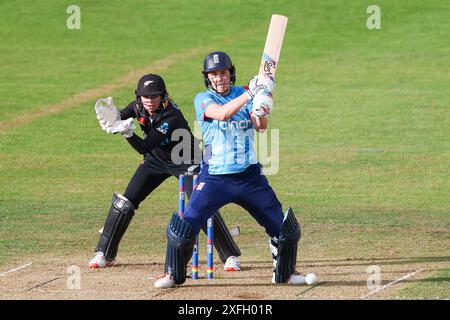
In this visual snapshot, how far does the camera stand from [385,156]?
797 inches

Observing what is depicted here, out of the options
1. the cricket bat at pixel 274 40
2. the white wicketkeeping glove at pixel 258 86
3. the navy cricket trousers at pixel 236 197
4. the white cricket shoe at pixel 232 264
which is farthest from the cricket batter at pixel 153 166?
the white wicketkeeping glove at pixel 258 86

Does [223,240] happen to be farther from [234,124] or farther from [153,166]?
[234,124]

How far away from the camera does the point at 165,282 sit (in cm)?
1177

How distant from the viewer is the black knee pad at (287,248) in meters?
11.7

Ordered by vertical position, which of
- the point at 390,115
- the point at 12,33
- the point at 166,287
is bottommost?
the point at 166,287

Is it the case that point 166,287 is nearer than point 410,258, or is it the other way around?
point 166,287

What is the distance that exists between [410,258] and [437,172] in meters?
6.03

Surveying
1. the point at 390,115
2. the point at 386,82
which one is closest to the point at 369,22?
the point at 386,82

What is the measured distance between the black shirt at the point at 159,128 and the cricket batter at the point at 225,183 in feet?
2.98

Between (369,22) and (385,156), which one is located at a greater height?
(369,22)

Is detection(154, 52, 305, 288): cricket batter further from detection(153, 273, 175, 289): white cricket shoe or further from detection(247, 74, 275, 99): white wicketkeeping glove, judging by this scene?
detection(247, 74, 275, 99): white wicketkeeping glove

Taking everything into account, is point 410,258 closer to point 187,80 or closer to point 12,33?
point 187,80

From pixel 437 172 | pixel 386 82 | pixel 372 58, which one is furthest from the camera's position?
pixel 372 58

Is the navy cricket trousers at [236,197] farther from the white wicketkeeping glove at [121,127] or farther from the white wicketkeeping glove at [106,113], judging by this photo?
the white wicketkeeping glove at [106,113]
